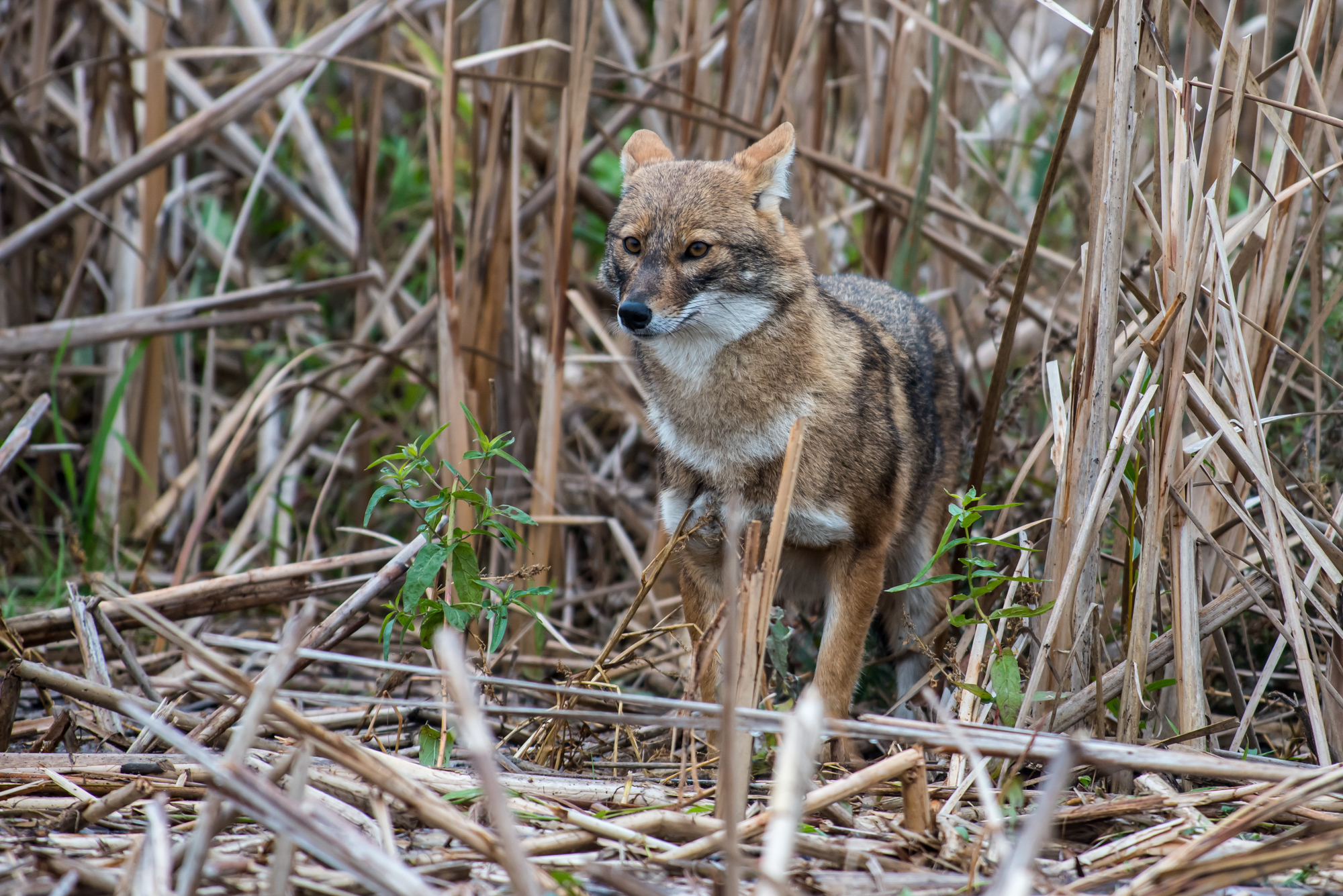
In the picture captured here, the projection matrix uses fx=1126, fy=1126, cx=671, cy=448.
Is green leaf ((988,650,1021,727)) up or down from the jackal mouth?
down

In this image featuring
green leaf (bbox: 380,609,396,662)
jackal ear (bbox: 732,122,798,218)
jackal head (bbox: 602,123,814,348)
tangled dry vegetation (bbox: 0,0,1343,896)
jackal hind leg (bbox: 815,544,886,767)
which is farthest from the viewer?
jackal ear (bbox: 732,122,798,218)

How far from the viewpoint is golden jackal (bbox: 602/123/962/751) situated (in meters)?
3.78

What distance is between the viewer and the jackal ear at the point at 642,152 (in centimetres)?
439

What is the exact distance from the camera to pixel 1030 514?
5023 millimetres

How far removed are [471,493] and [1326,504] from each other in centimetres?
279

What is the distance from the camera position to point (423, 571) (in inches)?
122

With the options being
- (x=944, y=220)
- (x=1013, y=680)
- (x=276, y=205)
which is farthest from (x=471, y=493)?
(x=276, y=205)

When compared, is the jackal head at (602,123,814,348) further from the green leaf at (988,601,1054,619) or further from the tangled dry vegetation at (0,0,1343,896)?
the green leaf at (988,601,1054,619)

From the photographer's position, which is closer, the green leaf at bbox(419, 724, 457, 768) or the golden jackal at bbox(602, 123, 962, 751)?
the green leaf at bbox(419, 724, 457, 768)

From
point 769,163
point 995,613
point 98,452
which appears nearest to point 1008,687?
point 995,613

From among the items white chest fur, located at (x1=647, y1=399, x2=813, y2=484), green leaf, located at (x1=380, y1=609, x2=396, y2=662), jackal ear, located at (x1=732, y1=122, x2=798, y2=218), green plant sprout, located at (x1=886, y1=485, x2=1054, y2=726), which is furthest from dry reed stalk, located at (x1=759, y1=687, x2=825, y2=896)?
jackal ear, located at (x1=732, y1=122, x2=798, y2=218)

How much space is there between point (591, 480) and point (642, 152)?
69.9 inches

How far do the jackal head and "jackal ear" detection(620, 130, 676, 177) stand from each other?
7.6 inches

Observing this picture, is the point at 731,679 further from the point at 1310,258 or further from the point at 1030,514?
the point at 1030,514
